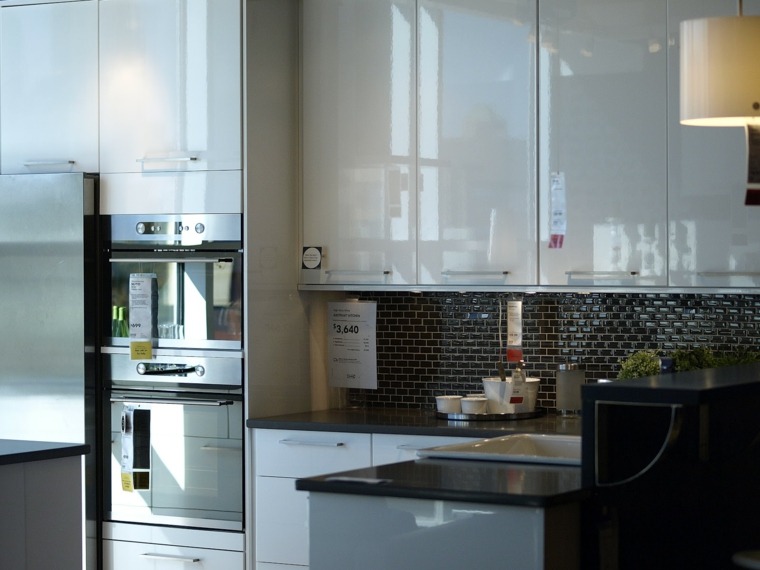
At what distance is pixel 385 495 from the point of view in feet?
8.89

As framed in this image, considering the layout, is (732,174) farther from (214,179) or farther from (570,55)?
(214,179)

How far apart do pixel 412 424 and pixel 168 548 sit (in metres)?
1.06

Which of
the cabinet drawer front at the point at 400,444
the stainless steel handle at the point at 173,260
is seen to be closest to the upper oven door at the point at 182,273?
the stainless steel handle at the point at 173,260

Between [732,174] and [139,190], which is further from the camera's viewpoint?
[139,190]

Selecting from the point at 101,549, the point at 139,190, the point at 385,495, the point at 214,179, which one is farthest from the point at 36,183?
the point at 385,495

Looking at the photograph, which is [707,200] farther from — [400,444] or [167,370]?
[167,370]

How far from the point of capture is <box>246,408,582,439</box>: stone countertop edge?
4219mm

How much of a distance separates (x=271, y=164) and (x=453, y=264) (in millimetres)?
787

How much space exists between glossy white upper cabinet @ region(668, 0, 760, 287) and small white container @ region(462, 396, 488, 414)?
32.6 inches

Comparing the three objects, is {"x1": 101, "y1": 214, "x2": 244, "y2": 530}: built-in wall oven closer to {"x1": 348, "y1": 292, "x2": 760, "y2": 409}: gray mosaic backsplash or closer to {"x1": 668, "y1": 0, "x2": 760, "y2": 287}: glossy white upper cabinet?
{"x1": 348, "y1": 292, "x2": 760, "y2": 409}: gray mosaic backsplash

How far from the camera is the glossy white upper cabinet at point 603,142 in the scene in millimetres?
4195

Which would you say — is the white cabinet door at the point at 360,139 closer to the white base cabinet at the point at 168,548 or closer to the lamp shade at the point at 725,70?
the white base cabinet at the point at 168,548

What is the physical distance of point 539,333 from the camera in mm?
4758

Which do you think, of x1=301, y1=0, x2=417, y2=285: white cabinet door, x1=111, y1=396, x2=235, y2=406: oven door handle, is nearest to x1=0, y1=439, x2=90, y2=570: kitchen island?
x1=111, y1=396, x2=235, y2=406: oven door handle
